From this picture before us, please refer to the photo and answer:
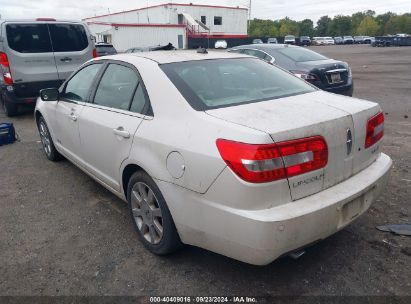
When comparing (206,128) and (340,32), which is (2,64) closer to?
(206,128)

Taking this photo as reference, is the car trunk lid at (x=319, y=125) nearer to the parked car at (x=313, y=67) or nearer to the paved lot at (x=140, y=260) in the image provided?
the paved lot at (x=140, y=260)

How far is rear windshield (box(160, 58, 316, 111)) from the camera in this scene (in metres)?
2.73

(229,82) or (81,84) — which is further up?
(229,82)

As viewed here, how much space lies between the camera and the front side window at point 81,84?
3.84 metres

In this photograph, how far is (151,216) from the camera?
2.92m

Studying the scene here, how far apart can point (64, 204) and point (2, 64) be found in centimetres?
520

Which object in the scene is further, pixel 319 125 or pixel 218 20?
pixel 218 20

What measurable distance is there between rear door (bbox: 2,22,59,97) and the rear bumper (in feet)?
21.0

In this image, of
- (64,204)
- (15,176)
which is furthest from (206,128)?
(15,176)

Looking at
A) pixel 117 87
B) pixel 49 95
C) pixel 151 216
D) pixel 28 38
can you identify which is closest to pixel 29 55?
pixel 28 38

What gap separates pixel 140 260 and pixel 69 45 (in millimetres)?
6708

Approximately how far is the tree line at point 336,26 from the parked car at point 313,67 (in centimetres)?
9669

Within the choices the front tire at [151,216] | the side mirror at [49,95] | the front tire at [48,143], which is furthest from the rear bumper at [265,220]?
the front tire at [48,143]

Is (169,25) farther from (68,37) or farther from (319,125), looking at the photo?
(319,125)
